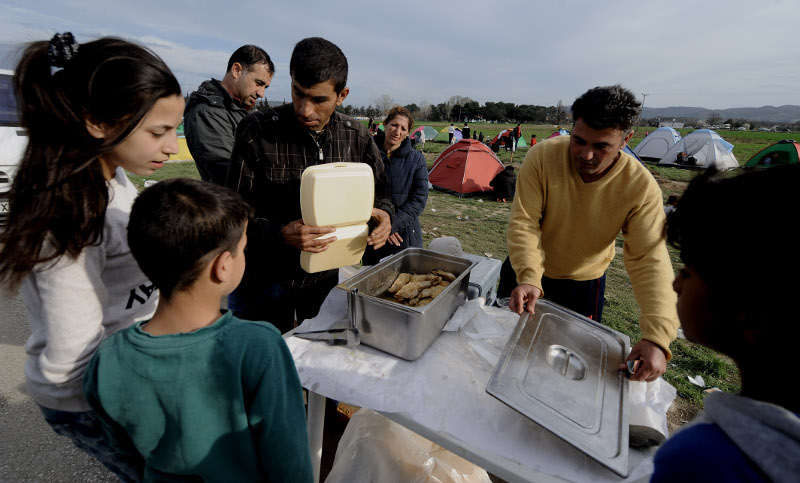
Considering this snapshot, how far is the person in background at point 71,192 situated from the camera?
901mm

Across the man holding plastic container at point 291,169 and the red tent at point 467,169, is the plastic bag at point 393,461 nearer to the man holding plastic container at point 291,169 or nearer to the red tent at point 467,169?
the man holding plastic container at point 291,169

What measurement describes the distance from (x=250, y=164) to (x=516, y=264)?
4.73ft

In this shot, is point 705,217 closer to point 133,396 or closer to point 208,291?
point 208,291

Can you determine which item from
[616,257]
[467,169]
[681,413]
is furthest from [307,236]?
[467,169]

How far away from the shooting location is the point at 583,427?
40.7 inches

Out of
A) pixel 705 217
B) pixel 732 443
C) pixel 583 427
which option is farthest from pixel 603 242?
pixel 732 443

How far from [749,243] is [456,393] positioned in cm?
91

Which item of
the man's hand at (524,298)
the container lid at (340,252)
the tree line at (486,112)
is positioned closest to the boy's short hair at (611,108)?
the man's hand at (524,298)

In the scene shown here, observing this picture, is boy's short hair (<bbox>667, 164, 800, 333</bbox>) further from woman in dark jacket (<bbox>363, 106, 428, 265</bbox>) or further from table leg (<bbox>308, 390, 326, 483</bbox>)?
woman in dark jacket (<bbox>363, 106, 428, 265</bbox>)

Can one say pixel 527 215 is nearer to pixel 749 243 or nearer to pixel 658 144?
pixel 749 243

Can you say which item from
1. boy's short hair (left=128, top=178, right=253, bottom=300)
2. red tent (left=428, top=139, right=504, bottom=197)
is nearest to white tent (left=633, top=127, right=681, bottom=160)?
red tent (left=428, top=139, right=504, bottom=197)

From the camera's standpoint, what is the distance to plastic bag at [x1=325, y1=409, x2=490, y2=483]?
1.43 metres

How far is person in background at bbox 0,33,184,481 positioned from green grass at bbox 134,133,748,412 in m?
1.47

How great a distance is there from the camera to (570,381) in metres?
1.21
